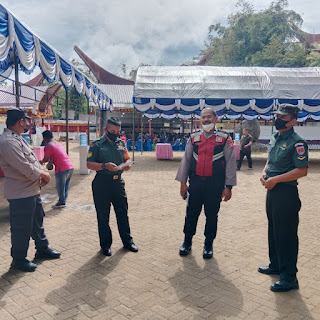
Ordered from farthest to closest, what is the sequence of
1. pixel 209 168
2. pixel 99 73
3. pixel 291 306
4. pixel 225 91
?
pixel 99 73 → pixel 225 91 → pixel 209 168 → pixel 291 306

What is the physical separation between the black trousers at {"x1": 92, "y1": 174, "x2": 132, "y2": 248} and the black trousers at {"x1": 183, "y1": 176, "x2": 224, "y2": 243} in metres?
0.87

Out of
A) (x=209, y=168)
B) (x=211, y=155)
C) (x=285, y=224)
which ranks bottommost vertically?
(x=285, y=224)

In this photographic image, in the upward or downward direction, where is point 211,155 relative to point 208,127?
downward

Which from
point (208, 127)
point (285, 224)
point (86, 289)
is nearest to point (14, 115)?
point (86, 289)

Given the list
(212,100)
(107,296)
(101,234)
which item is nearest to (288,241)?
(107,296)

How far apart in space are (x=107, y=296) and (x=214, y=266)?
134 cm

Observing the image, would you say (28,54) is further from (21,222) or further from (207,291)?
(207,291)

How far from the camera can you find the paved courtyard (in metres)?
2.72

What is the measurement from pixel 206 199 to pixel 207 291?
3.58 ft

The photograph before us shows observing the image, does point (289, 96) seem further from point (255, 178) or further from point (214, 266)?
point (214, 266)

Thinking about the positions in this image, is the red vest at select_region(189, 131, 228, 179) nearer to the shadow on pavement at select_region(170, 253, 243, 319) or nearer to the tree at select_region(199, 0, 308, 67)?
the shadow on pavement at select_region(170, 253, 243, 319)

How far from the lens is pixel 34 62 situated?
20.7ft

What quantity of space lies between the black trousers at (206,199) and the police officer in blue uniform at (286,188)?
70 centimetres

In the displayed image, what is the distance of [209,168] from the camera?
12.0 feet
